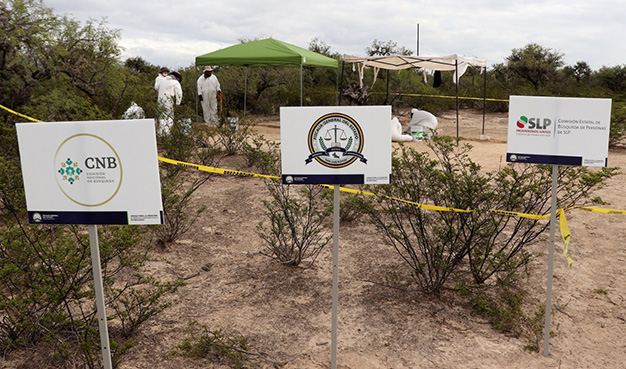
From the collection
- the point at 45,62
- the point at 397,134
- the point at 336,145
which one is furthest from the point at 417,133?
the point at 336,145

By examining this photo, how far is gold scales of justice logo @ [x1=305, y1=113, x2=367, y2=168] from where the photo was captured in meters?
3.05

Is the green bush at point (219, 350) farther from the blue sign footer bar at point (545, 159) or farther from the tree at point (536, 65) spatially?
the tree at point (536, 65)

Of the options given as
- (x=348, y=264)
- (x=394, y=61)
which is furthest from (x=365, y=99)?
(x=348, y=264)

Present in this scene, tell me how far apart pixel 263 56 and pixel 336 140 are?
32.0ft

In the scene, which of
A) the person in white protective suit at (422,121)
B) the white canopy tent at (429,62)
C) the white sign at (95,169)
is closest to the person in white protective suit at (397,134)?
the person in white protective suit at (422,121)

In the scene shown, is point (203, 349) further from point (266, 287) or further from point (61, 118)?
point (61, 118)

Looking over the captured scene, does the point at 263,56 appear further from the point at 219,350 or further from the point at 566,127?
the point at 219,350

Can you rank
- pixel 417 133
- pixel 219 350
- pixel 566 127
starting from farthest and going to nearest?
pixel 417 133, pixel 566 127, pixel 219 350

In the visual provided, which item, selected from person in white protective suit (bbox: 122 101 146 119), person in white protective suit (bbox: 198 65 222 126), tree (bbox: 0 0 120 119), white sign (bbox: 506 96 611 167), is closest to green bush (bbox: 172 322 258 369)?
white sign (bbox: 506 96 611 167)

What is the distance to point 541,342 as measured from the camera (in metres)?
3.54

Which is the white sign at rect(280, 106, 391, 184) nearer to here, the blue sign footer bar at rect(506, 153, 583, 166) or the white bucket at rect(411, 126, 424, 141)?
the blue sign footer bar at rect(506, 153, 583, 166)

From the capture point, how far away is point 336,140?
120 inches

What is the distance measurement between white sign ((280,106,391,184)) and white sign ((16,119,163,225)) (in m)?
0.84

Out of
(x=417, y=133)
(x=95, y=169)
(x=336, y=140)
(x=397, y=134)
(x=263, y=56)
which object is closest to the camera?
(x=95, y=169)
